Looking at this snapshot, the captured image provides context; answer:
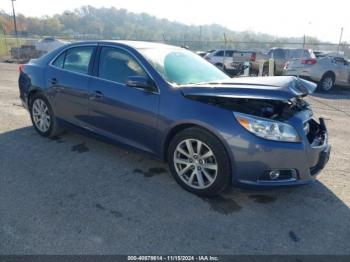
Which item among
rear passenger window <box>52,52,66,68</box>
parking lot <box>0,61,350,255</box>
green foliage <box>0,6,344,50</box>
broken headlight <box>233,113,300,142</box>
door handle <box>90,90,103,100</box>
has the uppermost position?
green foliage <box>0,6,344,50</box>

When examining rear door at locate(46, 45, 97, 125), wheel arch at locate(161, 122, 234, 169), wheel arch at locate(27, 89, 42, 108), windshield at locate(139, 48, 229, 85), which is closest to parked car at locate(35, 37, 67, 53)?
wheel arch at locate(27, 89, 42, 108)

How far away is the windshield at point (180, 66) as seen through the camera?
3.88 m

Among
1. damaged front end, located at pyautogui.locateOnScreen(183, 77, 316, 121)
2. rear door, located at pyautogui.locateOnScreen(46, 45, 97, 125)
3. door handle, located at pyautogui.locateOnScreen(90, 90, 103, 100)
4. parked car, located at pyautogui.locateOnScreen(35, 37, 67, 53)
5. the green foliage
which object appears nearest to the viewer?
damaged front end, located at pyautogui.locateOnScreen(183, 77, 316, 121)

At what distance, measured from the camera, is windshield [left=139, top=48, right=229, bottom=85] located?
3.88m

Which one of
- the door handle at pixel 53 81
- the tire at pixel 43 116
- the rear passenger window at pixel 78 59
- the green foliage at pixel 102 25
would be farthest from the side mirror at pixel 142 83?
the green foliage at pixel 102 25

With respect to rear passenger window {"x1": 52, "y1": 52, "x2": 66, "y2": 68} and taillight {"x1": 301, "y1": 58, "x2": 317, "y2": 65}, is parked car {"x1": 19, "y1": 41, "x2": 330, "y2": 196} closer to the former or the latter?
rear passenger window {"x1": 52, "y1": 52, "x2": 66, "y2": 68}

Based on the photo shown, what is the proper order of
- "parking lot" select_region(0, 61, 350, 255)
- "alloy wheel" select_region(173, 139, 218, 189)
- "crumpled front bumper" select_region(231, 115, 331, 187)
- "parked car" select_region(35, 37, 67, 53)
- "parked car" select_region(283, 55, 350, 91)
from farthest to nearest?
1. "parked car" select_region(35, 37, 67, 53)
2. "parked car" select_region(283, 55, 350, 91)
3. "alloy wheel" select_region(173, 139, 218, 189)
4. "crumpled front bumper" select_region(231, 115, 331, 187)
5. "parking lot" select_region(0, 61, 350, 255)

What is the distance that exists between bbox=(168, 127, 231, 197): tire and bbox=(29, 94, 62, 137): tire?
235 centimetres

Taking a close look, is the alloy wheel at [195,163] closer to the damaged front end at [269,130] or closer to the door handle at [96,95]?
the damaged front end at [269,130]

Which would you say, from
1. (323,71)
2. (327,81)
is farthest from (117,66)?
(327,81)

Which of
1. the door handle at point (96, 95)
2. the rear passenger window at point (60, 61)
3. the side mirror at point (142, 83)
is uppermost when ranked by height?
the rear passenger window at point (60, 61)

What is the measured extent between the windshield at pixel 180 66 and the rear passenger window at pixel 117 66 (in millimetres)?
185

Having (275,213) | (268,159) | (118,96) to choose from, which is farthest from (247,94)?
(118,96)

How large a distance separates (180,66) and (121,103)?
888 millimetres
